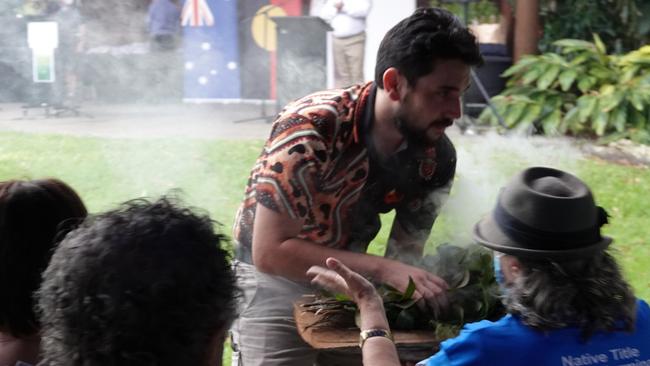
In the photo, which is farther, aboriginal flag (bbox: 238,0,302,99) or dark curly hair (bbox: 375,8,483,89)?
aboriginal flag (bbox: 238,0,302,99)

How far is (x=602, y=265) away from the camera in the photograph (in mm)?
2035

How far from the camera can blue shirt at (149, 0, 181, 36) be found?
10.9 m

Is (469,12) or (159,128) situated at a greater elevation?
(469,12)

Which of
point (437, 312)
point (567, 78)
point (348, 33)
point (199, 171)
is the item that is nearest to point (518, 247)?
point (437, 312)

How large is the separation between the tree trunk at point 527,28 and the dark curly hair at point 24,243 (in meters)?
9.47

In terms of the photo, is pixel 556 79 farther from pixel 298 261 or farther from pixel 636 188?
pixel 298 261

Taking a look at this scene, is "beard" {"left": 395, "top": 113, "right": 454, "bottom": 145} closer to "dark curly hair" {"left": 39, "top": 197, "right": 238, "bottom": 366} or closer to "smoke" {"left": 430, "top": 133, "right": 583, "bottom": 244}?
"smoke" {"left": 430, "top": 133, "right": 583, "bottom": 244}

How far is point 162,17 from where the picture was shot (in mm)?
11008

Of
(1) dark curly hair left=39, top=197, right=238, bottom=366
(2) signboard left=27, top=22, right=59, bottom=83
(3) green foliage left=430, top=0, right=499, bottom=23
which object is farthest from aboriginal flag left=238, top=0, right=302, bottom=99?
(1) dark curly hair left=39, top=197, right=238, bottom=366

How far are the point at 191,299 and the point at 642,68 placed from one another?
9.31 m

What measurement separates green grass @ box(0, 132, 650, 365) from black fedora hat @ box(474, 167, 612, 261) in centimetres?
340

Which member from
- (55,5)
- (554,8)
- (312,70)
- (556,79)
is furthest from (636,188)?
(55,5)

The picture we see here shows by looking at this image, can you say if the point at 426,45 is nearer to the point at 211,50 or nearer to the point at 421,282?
the point at 421,282

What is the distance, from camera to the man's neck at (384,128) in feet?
9.43
